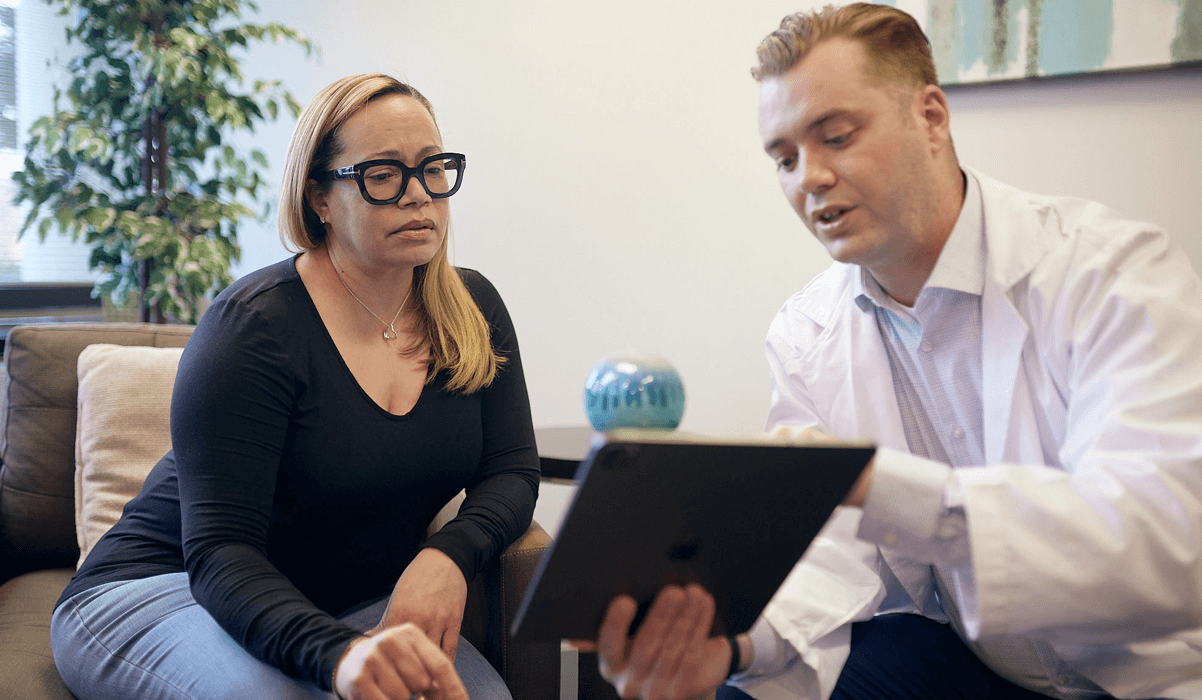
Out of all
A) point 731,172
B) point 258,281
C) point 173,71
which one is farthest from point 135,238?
point 731,172

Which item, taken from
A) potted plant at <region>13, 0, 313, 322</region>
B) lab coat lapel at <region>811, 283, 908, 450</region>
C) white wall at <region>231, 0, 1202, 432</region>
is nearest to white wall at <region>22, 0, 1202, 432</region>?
white wall at <region>231, 0, 1202, 432</region>

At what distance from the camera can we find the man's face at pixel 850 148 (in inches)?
39.1

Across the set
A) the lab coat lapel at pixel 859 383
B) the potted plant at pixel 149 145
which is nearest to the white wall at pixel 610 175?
the potted plant at pixel 149 145

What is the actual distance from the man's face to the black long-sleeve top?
A: 73cm

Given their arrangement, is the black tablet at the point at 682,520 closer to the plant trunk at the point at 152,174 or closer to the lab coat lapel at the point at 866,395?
the lab coat lapel at the point at 866,395

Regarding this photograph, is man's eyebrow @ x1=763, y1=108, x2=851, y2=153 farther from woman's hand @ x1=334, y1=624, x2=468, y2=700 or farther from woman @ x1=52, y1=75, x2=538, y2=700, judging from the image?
woman's hand @ x1=334, y1=624, x2=468, y2=700

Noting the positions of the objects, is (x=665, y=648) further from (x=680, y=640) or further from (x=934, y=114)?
(x=934, y=114)

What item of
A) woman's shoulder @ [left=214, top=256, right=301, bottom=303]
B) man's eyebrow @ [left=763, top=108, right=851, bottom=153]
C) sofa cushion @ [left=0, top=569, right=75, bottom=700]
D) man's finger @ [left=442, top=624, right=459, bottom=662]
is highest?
man's eyebrow @ [left=763, top=108, right=851, bottom=153]

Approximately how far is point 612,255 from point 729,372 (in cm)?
53

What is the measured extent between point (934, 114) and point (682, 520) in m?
0.67

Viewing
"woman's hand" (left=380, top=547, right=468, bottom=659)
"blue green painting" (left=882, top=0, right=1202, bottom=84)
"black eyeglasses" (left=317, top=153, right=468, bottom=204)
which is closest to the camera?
A: "woman's hand" (left=380, top=547, right=468, bottom=659)

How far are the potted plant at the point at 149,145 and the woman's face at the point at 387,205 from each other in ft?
4.11

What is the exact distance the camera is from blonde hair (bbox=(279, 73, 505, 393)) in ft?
4.57

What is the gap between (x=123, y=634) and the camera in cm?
124
